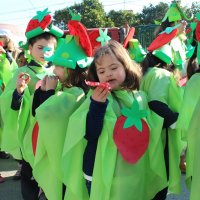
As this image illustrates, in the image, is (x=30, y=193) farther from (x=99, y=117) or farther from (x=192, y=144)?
(x=192, y=144)

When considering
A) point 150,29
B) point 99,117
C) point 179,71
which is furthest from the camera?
point 150,29

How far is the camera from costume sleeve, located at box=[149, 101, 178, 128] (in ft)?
7.71

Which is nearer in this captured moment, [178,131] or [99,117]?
[99,117]

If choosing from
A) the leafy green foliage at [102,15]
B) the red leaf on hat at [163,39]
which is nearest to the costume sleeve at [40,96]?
the red leaf on hat at [163,39]

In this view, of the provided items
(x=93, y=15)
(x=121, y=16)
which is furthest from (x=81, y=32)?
(x=121, y=16)

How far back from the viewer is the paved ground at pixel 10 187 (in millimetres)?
3639

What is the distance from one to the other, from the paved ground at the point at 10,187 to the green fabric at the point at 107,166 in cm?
158

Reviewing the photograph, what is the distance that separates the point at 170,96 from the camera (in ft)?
8.27

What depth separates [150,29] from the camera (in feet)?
31.9

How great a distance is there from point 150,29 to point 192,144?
802cm

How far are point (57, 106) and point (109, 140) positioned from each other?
45cm

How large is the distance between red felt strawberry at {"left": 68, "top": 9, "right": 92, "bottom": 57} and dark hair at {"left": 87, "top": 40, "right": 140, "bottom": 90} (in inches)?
8.4

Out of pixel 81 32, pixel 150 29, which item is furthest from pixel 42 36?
pixel 150 29

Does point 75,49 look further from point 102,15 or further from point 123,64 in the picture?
point 102,15
